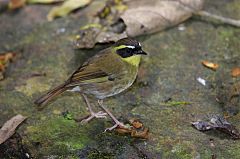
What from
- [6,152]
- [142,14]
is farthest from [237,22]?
[6,152]

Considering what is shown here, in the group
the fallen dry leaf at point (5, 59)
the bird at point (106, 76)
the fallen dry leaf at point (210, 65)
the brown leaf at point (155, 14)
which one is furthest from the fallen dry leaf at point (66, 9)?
the fallen dry leaf at point (210, 65)

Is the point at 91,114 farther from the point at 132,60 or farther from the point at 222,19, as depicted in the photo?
the point at 222,19

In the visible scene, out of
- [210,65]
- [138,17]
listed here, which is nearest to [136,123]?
[210,65]

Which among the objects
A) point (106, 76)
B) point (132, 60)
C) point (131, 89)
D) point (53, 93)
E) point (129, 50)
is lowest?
point (131, 89)

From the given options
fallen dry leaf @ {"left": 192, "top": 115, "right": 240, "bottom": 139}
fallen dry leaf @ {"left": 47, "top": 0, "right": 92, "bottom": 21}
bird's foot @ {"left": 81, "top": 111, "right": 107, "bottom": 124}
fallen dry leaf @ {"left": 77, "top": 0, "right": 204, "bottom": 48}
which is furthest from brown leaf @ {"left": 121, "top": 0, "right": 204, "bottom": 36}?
fallen dry leaf @ {"left": 192, "top": 115, "right": 240, "bottom": 139}

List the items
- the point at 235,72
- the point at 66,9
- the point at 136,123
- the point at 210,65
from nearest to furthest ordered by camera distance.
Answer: the point at 136,123
the point at 235,72
the point at 210,65
the point at 66,9

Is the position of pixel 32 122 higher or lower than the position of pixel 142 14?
lower

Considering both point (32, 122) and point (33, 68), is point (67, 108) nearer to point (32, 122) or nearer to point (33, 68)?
point (32, 122)
